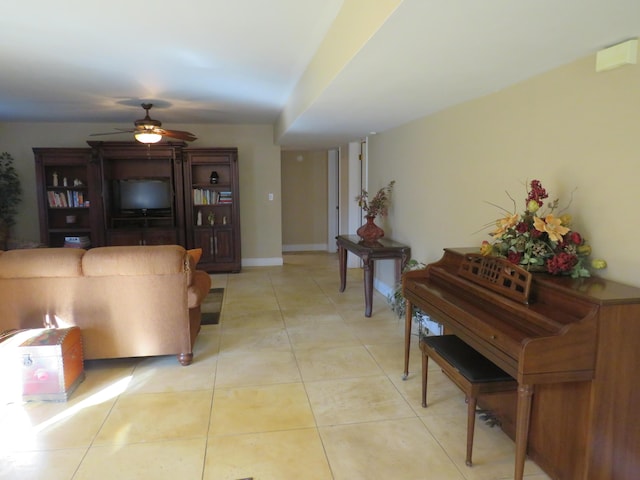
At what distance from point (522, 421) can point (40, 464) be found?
2239 millimetres

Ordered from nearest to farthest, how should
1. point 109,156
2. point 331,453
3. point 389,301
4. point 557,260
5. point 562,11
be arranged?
point 562,11
point 557,260
point 331,453
point 389,301
point 109,156

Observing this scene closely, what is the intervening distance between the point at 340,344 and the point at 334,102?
1946mm

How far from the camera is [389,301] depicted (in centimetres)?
484

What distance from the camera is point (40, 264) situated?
2959mm

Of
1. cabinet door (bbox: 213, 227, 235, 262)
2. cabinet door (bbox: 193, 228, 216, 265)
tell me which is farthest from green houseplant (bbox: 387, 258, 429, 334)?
cabinet door (bbox: 193, 228, 216, 265)

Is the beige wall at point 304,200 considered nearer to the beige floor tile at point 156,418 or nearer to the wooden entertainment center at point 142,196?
the wooden entertainment center at point 142,196

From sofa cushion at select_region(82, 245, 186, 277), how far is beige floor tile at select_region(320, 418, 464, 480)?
5.01ft

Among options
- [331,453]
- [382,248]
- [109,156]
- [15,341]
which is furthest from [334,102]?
[109,156]

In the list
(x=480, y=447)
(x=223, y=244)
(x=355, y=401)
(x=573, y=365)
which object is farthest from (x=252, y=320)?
(x=573, y=365)

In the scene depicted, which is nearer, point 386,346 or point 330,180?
point 386,346

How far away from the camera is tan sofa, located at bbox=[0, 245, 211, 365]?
298 centimetres

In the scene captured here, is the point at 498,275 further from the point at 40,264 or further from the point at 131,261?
the point at 40,264

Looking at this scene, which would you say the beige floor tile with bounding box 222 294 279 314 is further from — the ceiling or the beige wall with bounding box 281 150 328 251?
the beige wall with bounding box 281 150 328 251

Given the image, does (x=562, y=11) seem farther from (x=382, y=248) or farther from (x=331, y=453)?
(x=382, y=248)
